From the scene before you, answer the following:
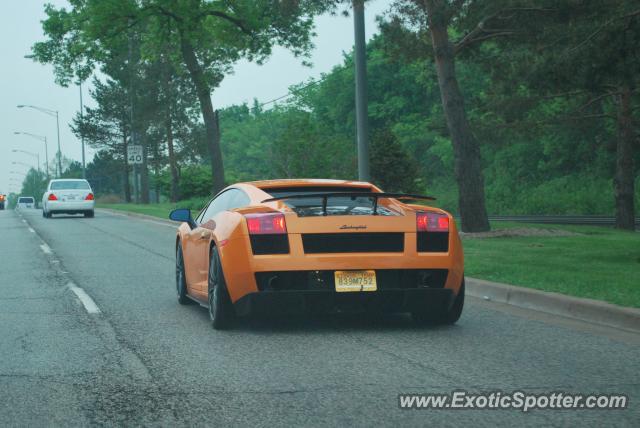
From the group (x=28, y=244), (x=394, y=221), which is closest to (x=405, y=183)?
(x=28, y=244)

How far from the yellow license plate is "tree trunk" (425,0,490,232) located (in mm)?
15382

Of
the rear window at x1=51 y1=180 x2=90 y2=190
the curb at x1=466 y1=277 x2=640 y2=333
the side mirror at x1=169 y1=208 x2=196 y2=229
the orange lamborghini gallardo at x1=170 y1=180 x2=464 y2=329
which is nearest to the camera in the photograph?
the orange lamborghini gallardo at x1=170 y1=180 x2=464 y2=329

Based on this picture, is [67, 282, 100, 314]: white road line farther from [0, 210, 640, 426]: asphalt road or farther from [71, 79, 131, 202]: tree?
[71, 79, 131, 202]: tree

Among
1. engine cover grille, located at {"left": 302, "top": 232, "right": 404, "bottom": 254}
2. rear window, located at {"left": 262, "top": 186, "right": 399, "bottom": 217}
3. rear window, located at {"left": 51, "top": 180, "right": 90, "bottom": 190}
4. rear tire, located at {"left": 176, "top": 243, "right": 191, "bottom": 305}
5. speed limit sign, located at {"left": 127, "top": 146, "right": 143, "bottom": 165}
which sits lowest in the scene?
rear tire, located at {"left": 176, "top": 243, "right": 191, "bottom": 305}

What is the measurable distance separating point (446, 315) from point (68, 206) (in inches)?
1214

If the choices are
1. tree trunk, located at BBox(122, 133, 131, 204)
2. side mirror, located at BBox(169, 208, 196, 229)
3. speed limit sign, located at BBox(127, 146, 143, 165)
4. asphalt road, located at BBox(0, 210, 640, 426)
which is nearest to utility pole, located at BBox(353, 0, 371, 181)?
side mirror, located at BBox(169, 208, 196, 229)

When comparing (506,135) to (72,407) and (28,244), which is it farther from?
(72,407)

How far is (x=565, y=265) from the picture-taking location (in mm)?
12977

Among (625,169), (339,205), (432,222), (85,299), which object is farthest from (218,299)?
(625,169)

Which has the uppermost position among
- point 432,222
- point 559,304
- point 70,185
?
point 70,185

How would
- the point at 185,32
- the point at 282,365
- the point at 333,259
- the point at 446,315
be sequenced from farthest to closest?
the point at 185,32
the point at 446,315
the point at 333,259
the point at 282,365

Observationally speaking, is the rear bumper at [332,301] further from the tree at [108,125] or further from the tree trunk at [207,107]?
the tree at [108,125]

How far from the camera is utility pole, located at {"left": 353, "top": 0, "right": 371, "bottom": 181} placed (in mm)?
19797

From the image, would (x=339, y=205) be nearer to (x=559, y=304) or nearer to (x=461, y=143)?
(x=559, y=304)
